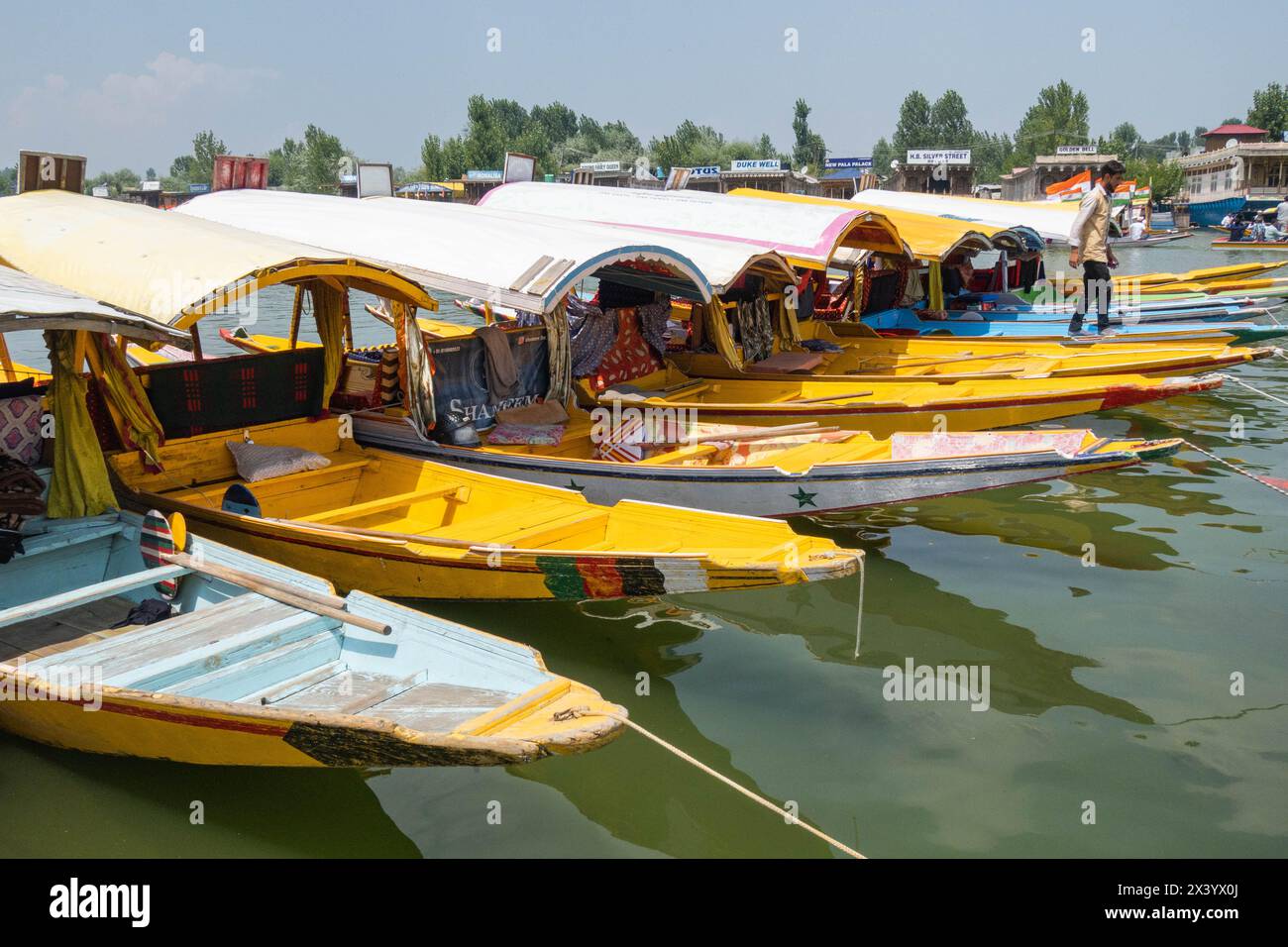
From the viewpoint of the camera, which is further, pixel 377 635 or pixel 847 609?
pixel 847 609

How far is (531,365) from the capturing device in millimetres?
10031

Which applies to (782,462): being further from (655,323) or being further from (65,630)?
(65,630)

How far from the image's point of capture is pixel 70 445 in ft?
22.0

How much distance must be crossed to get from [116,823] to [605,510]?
345cm

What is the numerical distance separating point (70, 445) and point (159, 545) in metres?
1.16

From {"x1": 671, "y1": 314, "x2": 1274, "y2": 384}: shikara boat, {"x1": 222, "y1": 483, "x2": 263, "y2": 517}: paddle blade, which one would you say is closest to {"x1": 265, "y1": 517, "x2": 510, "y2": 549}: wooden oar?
{"x1": 222, "y1": 483, "x2": 263, "y2": 517}: paddle blade

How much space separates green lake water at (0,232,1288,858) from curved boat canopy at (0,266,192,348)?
2.26 metres

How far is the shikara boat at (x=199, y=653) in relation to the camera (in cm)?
416

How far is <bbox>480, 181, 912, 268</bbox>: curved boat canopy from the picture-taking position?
11.4m

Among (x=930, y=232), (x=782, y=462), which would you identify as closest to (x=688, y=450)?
(x=782, y=462)

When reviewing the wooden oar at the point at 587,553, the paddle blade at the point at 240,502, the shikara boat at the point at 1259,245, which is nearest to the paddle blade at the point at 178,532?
the paddle blade at the point at 240,502

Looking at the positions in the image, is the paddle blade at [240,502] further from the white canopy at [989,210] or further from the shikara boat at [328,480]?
the white canopy at [989,210]

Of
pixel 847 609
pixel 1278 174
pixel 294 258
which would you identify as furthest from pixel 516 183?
pixel 1278 174
